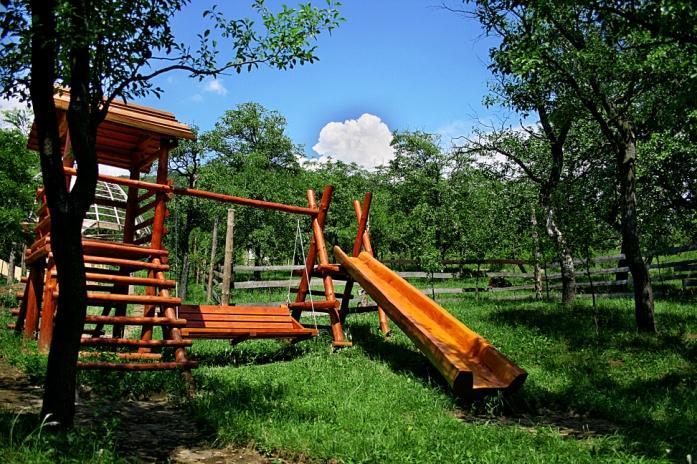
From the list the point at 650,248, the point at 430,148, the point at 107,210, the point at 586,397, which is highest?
the point at 430,148

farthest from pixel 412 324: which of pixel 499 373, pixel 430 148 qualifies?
pixel 430 148

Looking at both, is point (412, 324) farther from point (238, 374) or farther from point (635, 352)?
point (635, 352)

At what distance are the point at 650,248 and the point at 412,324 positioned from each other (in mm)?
10820

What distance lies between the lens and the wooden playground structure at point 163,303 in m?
7.23

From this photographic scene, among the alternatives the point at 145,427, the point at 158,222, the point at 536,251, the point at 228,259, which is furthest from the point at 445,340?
the point at 536,251

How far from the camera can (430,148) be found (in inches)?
1510

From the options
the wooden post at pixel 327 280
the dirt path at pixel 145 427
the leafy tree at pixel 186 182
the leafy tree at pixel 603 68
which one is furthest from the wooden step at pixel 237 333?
the leafy tree at pixel 186 182

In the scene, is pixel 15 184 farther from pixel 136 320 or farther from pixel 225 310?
pixel 136 320

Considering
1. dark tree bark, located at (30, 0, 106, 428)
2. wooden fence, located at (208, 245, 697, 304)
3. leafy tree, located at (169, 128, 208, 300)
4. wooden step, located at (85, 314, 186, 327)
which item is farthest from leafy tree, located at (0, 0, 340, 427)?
leafy tree, located at (169, 128, 208, 300)

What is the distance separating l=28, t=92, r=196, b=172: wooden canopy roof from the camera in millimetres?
8430

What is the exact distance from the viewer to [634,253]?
35.0 ft

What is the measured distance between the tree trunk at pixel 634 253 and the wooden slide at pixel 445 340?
4.28 m

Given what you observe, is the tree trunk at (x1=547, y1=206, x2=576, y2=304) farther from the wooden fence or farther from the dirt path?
the dirt path

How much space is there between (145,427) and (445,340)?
4.39 meters
